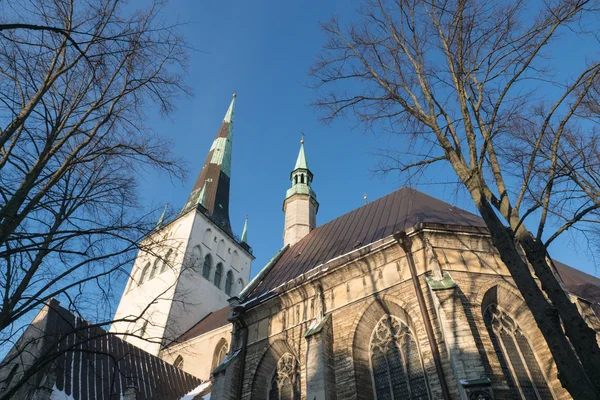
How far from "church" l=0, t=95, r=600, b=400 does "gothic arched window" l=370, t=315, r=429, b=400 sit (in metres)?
0.02

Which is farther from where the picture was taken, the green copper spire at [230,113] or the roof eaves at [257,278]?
the green copper spire at [230,113]

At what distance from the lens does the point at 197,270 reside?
2512 cm

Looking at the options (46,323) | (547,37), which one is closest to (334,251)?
(547,37)

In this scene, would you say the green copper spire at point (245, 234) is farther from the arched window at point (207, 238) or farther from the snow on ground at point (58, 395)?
the snow on ground at point (58, 395)

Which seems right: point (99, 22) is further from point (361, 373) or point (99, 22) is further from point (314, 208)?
point (314, 208)

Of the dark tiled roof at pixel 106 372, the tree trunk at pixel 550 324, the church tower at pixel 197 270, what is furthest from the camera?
the church tower at pixel 197 270

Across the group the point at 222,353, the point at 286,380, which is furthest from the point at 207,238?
the point at 286,380

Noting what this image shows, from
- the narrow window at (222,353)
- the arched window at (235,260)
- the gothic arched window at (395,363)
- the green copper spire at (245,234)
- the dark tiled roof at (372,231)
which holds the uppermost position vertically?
the green copper spire at (245,234)

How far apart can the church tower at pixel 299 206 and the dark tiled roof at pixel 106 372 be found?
756cm

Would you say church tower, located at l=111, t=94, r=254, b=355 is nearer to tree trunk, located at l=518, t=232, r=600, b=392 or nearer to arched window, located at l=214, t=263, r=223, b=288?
arched window, located at l=214, t=263, r=223, b=288

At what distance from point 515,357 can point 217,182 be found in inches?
1083

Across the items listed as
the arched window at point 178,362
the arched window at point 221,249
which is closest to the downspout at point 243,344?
the arched window at point 178,362

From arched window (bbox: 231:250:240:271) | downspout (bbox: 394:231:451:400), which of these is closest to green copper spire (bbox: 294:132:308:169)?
arched window (bbox: 231:250:240:271)

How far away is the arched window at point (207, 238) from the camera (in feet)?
90.5
